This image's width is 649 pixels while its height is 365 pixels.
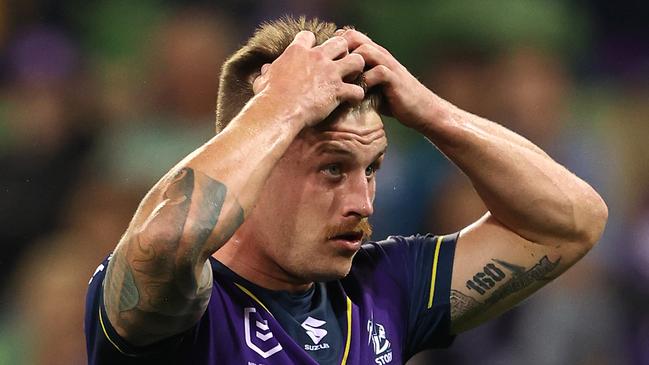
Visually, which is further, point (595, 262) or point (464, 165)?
point (595, 262)

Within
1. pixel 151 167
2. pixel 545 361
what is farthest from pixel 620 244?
pixel 151 167

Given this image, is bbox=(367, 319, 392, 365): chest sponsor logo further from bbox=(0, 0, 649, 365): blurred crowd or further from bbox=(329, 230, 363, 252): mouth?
bbox=(0, 0, 649, 365): blurred crowd

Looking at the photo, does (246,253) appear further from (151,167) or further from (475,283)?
(151,167)

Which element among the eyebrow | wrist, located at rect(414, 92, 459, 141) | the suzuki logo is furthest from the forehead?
the suzuki logo

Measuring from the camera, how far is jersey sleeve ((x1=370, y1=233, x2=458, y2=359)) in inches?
127

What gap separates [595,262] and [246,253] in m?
3.12

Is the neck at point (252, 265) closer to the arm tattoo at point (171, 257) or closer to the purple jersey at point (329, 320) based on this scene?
the purple jersey at point (329, 320)

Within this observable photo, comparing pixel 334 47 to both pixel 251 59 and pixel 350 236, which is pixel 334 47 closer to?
pixel 251 59

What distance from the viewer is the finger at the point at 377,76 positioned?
2.81 m

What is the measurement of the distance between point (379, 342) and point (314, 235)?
47cm

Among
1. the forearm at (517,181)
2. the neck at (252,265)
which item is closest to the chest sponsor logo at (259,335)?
the neck at (252,265)

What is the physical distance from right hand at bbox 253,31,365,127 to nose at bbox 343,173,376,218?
0.21 metres

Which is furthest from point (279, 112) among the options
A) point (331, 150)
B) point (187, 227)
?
point (187, 227)

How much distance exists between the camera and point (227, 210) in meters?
2.46
